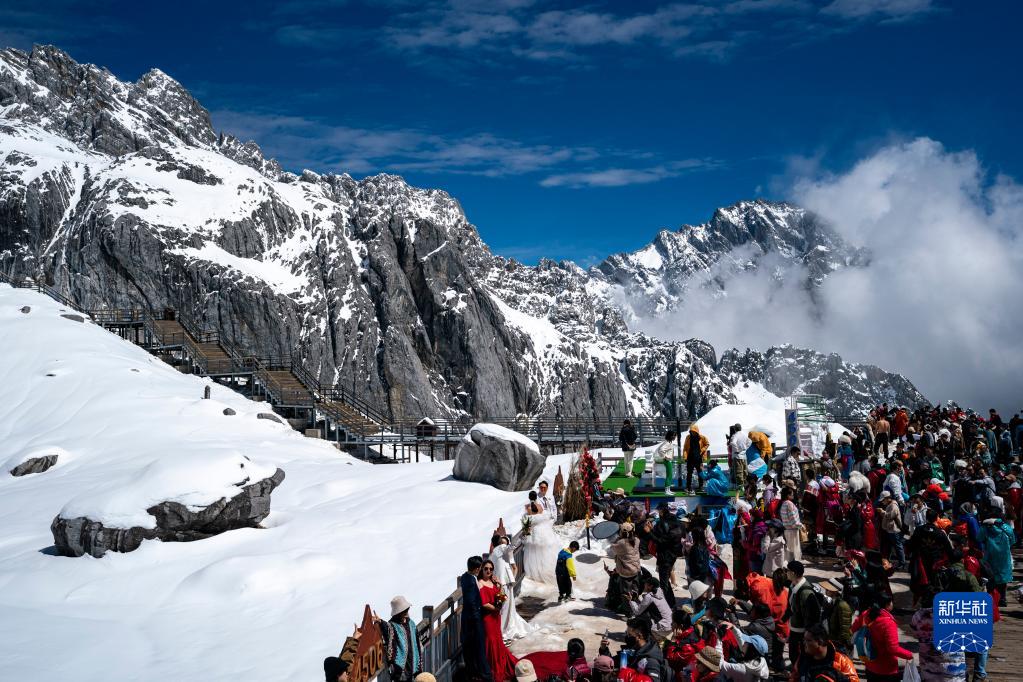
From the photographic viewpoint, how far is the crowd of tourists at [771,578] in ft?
28.8

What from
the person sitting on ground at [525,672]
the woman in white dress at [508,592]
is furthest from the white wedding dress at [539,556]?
the person sitting on ground at [525,672]

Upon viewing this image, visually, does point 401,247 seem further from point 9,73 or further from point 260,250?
point 9,73

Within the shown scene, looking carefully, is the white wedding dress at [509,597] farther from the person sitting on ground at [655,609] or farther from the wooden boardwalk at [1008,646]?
the wooden boardwalk at [1008,646]

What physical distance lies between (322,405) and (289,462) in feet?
46.1

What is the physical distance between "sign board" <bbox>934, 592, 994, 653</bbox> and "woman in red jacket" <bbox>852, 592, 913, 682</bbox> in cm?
76

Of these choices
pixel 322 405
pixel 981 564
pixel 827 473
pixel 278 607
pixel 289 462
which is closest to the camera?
pixel 981 564

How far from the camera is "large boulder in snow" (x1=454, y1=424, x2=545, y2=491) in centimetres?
2481

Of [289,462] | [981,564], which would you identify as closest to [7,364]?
[289,462]

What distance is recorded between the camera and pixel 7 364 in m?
32.7

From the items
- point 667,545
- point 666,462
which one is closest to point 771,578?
point 667,545

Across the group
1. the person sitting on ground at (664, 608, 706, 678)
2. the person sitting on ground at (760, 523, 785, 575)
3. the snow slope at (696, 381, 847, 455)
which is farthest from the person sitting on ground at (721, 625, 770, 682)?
the snow slope at (696, 381, 847, 455)

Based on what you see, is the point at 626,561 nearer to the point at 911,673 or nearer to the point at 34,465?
the point at 911,673

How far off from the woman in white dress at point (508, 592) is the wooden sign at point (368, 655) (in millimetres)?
3409

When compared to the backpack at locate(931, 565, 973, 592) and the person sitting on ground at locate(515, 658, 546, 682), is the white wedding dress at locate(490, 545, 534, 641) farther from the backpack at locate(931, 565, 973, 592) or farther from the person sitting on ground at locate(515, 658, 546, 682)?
the backpack at locate(931, 565, 973, 592)
